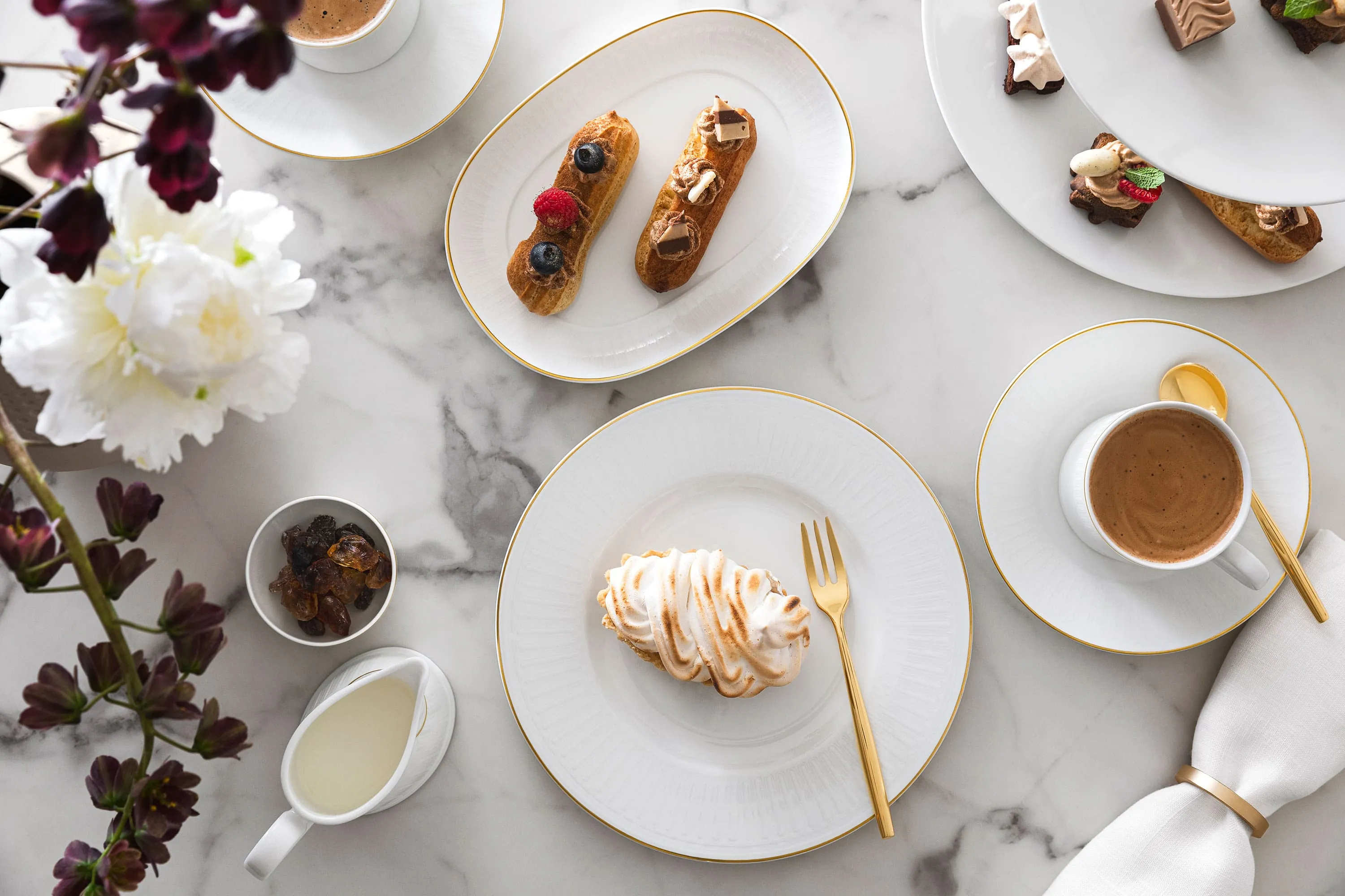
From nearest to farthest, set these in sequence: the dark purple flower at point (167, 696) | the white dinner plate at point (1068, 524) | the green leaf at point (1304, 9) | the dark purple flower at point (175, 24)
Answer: the dark purple flower at point (175, 24) < the dark purple flower at point (167, 696) < the green leaf at point (1304, 9) < the white dinner plate at point (1068, 524)

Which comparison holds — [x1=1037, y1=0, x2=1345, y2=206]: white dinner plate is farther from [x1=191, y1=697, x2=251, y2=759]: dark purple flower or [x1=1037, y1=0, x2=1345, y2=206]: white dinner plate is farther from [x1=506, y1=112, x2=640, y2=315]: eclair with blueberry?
[x1=191, y1=697, x2=251, y2=759]: dark purple flower

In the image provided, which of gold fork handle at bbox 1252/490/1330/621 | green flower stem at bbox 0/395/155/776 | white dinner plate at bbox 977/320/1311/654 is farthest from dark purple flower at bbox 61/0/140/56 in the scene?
gold fork handle at bbox 1252/490/1330/621

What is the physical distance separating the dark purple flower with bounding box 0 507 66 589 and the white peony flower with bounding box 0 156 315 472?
0.08 metres

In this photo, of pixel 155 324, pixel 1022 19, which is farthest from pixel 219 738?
→ pixel 1022 19

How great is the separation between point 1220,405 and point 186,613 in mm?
1352

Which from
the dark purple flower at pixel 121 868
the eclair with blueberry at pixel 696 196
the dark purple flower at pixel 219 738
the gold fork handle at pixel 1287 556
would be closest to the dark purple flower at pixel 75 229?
the dark purple flower at pixel 219 738

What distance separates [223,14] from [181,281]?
0.62 feet

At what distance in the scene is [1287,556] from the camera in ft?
4.11

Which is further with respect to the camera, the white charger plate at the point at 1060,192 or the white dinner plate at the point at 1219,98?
the white charger plate at the point at 1060,192

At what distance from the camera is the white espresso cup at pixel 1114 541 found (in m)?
1.18

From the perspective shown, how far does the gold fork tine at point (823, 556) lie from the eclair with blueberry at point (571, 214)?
512mm

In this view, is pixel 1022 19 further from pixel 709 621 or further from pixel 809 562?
pixel 709 621

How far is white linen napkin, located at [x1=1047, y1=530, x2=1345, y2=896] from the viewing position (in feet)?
4.25

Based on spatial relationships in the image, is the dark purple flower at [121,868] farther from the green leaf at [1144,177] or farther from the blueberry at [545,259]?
the green leaf at [1144,177]
